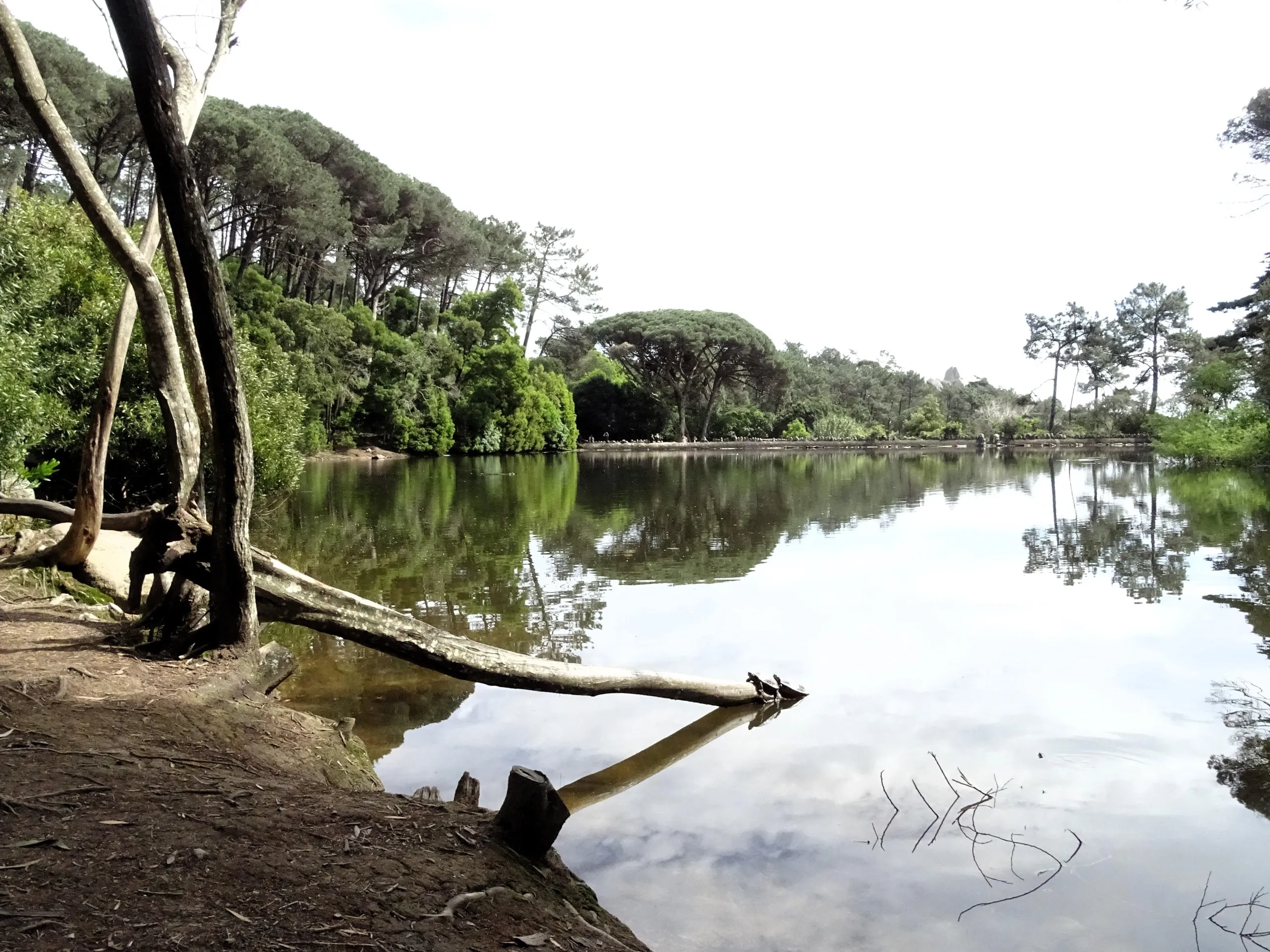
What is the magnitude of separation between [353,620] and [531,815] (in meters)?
2.77

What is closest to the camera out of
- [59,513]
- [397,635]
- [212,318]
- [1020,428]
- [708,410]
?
[212,318]

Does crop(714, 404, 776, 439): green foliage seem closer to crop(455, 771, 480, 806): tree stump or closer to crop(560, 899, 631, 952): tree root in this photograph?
crop(455, 771, 480, 806): tree stump

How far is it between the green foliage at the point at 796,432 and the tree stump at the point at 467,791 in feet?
206

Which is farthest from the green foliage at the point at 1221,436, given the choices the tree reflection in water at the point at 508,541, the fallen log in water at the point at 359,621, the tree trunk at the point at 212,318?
the tree trunk at the point at 212,318

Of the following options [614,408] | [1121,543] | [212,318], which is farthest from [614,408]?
[212,318]

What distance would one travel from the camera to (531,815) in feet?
11.5

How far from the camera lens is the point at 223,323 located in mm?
5125

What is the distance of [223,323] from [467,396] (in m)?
41.4

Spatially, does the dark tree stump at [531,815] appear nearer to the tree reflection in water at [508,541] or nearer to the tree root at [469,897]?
the tree root at [469,897]

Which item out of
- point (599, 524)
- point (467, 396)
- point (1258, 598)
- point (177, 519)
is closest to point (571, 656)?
point (177, 519)

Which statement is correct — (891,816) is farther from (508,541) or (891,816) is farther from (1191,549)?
(1191,549)

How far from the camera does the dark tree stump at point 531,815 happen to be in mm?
3490

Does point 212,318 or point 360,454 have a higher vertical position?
point 212,318

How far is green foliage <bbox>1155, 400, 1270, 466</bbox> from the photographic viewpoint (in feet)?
115
